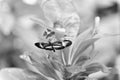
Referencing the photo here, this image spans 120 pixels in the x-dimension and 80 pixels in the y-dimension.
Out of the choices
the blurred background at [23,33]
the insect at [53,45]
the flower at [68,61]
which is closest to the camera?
the insect at [53,45]

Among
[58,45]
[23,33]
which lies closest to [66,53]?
[58,45]

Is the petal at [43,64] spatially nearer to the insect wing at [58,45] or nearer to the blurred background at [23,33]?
the insect wing at [58,45]

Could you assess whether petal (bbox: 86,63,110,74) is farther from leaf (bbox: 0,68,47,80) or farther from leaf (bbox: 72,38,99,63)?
leaf (bbox: 0,68,47,80)

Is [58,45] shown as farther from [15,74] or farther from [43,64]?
[15,74]

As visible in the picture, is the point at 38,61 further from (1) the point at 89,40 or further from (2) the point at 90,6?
(2) the point at 90,6

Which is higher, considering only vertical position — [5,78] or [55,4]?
[55,4]

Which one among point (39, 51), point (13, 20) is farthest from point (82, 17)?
point (39, 51)

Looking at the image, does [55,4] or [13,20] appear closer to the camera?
[55,4]

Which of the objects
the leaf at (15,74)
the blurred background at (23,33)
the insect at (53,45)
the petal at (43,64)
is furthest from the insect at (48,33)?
the blurred background at (23,33)

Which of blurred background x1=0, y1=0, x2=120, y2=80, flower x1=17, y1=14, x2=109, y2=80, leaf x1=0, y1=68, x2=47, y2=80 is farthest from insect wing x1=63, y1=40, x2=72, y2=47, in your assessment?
blurred background x1=0, y1=0, x2=120, y2=80

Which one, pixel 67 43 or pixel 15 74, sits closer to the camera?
pixel 67 43

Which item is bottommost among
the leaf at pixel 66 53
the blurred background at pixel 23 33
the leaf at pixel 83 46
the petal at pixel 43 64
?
the petal at pixel 43 64
